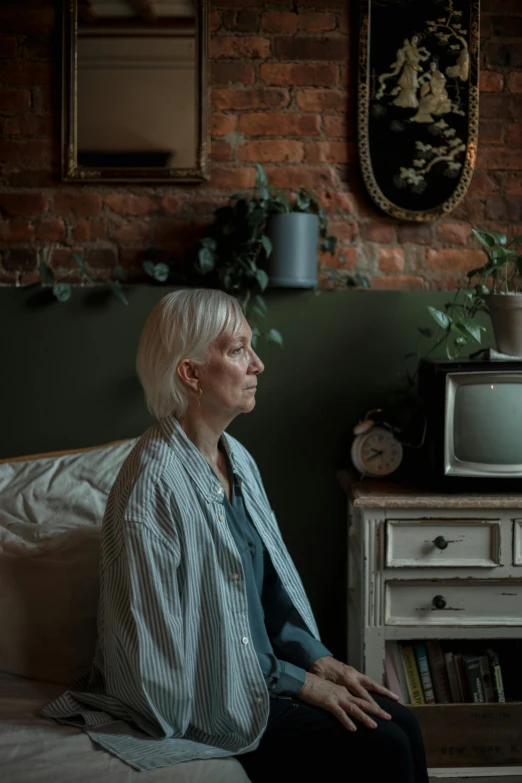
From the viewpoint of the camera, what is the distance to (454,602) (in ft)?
6.97

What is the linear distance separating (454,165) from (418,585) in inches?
52.4

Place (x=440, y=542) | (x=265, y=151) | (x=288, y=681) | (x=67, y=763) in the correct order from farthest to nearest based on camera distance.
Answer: (x=265, y=151)
(x=440, y=542)
(x=288, y=681)
(x=67, y=763)

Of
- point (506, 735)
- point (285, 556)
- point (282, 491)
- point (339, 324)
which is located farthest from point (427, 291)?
point (506, 735)

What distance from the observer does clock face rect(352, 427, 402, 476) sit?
2.34m

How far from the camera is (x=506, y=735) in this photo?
7.14 feet

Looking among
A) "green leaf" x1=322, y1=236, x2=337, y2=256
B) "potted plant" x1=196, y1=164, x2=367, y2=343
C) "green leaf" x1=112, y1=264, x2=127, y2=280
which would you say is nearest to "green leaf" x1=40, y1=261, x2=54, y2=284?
"green leaf" x1=112, y1=264, x2=127, y2=280

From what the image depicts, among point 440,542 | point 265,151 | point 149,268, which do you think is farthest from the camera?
point 265,151

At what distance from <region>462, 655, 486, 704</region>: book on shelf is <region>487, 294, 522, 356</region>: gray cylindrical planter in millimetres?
883

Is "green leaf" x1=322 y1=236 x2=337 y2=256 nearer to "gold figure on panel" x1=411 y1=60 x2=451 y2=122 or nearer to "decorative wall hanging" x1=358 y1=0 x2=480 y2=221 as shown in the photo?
"decorative wall hanging" x1=358 y1=0 x2=480 y2=221

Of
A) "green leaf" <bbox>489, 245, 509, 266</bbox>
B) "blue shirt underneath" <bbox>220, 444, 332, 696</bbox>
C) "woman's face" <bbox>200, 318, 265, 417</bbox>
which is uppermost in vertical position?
"green leaf" <bbox>489, 245, 509, 266</bbox>

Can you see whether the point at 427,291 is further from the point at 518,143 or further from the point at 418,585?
the point at 418,585

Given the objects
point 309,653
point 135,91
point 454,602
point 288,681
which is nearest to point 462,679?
point 454,602

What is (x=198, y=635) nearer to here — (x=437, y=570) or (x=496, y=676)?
(x=437, y=570)

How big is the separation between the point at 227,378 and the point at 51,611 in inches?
24.1
